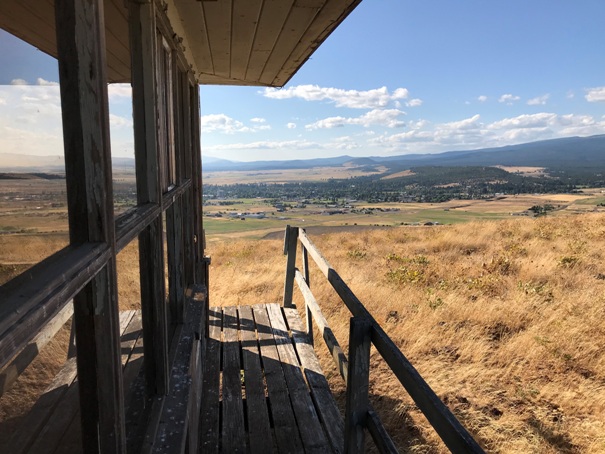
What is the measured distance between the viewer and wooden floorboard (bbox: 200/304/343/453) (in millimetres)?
2773

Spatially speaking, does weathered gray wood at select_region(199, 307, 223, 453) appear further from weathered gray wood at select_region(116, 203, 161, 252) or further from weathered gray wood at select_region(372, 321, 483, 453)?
weathered gray wood at select_region(116, 203, 161, 252)

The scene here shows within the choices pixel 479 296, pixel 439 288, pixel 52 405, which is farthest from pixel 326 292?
pixel 52 405

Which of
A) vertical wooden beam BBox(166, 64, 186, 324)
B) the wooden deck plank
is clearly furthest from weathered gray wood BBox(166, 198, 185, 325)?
the wooden deck plank

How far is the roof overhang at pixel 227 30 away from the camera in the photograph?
2.56 feet

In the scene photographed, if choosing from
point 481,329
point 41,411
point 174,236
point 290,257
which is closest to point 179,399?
point 174,236

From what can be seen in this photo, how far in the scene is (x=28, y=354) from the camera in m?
0.65

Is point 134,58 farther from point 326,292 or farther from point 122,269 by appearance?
point 326,292

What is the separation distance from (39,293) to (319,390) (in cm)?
296

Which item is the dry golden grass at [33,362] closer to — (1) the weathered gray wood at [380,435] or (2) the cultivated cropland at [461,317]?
(2) the cultivated cropland at [461,317]

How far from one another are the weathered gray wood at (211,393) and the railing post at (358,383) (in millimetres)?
1079

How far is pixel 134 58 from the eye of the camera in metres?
1.55

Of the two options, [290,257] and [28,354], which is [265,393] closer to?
[290,257]

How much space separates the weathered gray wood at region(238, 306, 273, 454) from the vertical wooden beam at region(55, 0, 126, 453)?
1.94m

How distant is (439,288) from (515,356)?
90.9 inches
